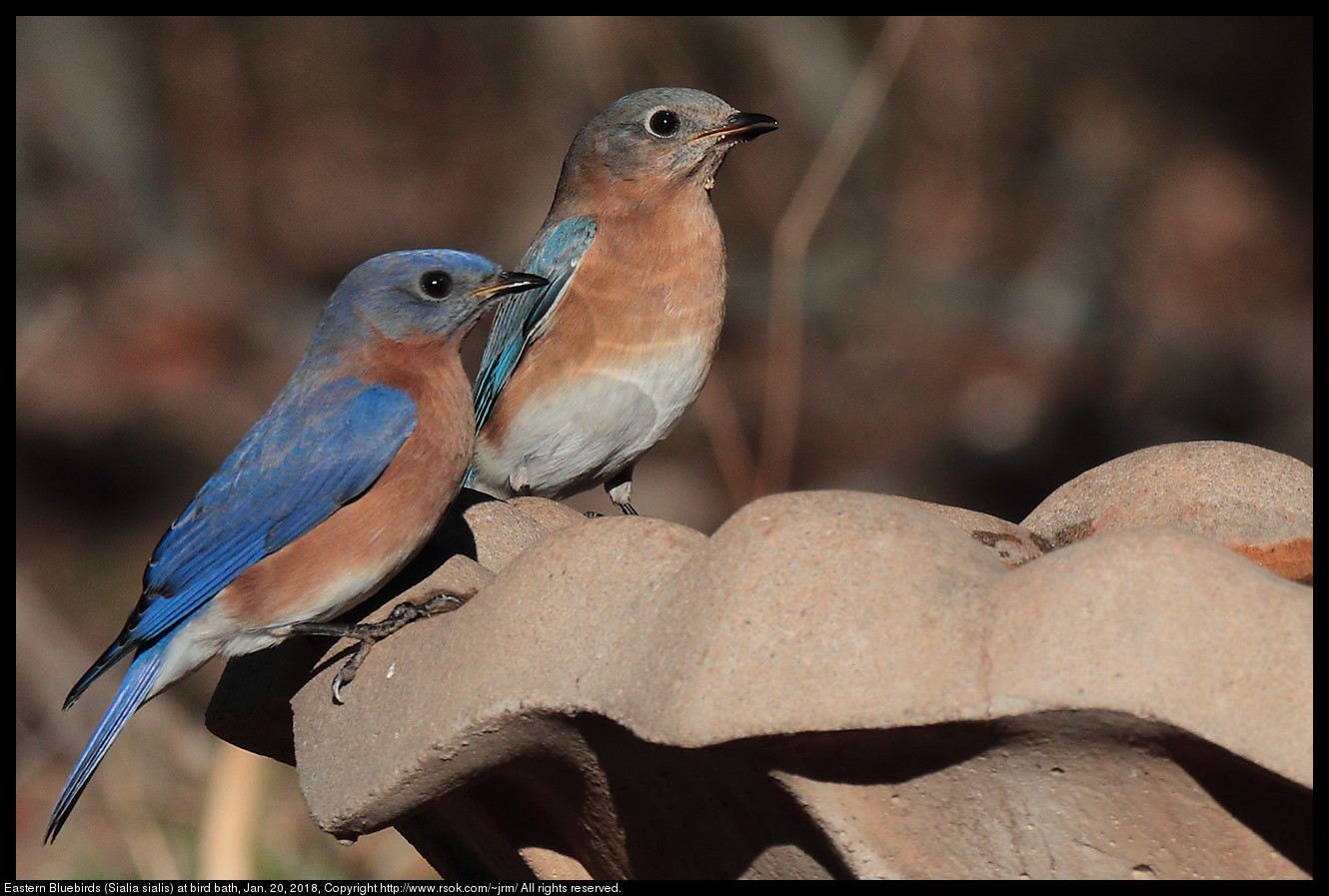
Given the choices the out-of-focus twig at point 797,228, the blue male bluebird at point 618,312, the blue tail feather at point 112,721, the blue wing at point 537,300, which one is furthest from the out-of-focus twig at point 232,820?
the out-of-focus twig at point 797,228

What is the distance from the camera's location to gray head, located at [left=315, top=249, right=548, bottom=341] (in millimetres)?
3693

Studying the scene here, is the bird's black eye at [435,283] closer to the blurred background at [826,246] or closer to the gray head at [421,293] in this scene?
the gray head at [421,293]

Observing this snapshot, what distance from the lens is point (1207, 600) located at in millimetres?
1996

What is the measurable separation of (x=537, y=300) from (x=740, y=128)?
0.77m

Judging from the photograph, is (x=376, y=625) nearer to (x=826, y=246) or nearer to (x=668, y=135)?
(x=668, y=135)

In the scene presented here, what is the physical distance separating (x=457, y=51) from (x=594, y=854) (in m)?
10.7

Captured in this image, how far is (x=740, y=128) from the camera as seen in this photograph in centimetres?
441

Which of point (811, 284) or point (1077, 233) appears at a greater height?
point (1077, 233)

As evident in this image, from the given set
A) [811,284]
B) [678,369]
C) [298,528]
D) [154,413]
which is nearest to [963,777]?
[298,528]

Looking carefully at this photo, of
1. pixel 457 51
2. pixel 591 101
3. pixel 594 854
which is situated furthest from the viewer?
pixel 457 51

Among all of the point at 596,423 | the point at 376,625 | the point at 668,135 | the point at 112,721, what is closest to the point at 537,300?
the point at 596,423
